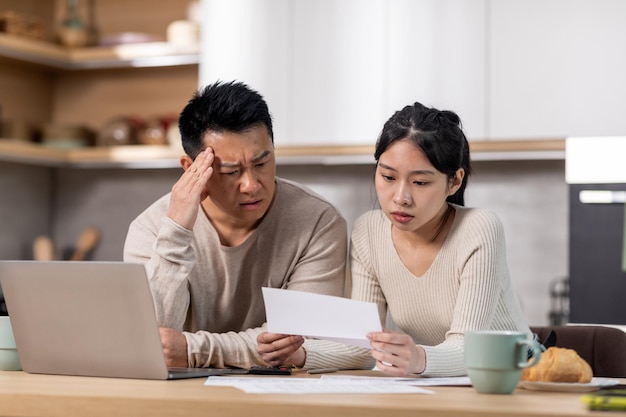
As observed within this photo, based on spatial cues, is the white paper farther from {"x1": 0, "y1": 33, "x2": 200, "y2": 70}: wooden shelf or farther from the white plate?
{"x1": 0, "y1": 33, "x2": 200, "y2": 70}: wooden shelf

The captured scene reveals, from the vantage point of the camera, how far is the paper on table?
1501 mm

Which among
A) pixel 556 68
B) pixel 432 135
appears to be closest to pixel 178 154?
pixel 556 68

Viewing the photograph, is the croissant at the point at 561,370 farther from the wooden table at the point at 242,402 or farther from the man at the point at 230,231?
the man at the point at 230,231

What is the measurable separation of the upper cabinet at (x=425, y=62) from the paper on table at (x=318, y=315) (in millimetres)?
2173

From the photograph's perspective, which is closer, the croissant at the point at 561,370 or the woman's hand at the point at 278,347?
the croissant at the point at 561,370

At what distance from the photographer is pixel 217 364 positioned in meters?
1.78

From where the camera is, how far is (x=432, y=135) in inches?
73.8

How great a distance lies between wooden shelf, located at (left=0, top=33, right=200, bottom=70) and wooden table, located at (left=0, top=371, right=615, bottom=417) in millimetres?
2805

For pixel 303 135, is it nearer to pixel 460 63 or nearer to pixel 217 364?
pixel 460 63

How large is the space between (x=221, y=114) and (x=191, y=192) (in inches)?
7.3

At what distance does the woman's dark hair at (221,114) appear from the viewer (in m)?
1.99

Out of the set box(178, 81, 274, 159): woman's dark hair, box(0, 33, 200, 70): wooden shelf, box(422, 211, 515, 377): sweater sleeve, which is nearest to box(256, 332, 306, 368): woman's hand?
box(422, 211, 515, 377): sweater sleeve

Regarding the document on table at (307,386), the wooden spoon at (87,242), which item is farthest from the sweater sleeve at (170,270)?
the wooden spoon at (87,242)

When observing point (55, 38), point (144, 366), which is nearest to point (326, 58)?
point (55, 38)
